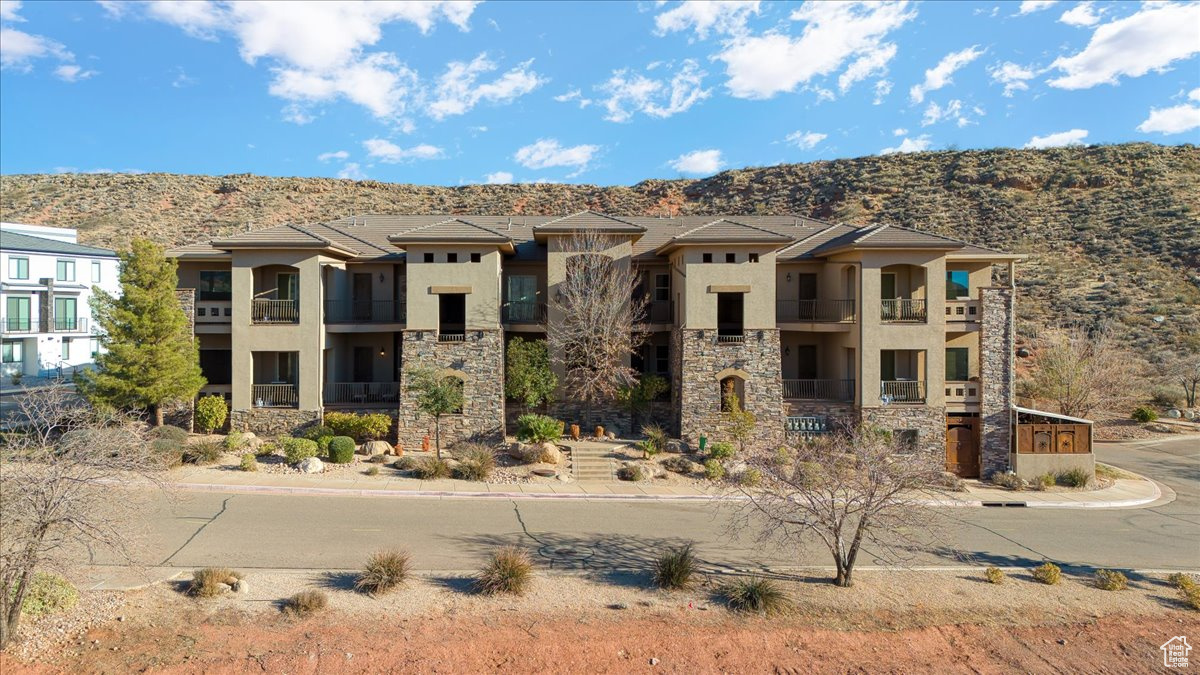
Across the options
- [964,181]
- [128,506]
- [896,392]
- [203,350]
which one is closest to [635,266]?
[896,392]

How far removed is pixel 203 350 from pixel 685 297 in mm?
20014

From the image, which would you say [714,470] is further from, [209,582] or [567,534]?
[209,582]

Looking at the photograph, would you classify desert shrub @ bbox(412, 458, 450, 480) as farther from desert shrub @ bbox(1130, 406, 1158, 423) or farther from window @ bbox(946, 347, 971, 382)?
desert shrub @ bbox(1130, 406, 1158, 423)

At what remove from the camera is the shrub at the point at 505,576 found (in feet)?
39.5

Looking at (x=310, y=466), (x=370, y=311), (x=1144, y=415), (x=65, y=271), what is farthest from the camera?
(x=65, y=271)

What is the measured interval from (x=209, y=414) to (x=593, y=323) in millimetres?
14826

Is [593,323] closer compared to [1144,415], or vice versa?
[593,323]

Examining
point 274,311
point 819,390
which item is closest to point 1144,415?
point 819,390

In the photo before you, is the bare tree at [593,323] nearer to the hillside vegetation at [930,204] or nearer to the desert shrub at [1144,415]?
the desert shrub at [1144,415]

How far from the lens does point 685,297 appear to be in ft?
80.9

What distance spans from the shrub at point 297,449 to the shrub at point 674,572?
13.8m

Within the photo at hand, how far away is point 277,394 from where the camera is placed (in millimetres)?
24719

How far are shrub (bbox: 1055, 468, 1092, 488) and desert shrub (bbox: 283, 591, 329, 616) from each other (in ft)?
81.5

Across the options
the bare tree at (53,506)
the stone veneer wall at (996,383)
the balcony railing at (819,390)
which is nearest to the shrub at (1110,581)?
the stone veneer wall at (996,383)
